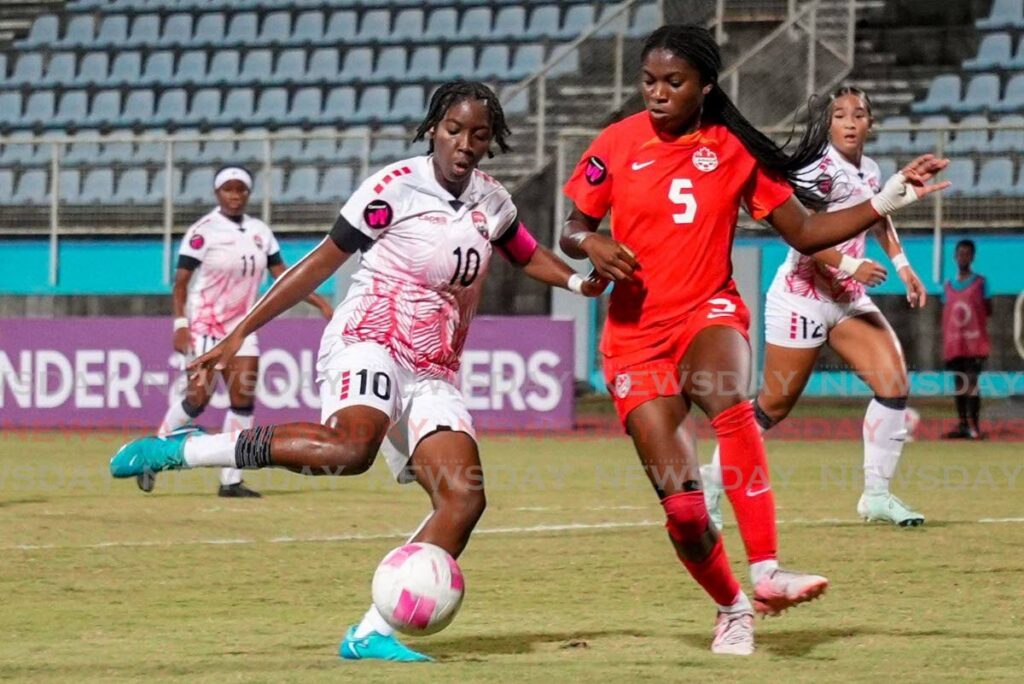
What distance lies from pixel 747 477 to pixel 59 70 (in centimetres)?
2511

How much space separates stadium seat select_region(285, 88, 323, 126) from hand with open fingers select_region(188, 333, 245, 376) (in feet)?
69.2

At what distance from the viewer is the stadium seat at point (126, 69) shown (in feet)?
95.9

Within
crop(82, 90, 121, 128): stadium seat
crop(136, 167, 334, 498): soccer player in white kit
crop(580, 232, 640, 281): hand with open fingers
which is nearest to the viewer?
crop(580, 232, 640, 281): hand with open fingers

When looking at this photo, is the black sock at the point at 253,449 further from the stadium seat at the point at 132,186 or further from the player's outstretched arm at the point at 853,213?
the stadium seat at the point at 132,186

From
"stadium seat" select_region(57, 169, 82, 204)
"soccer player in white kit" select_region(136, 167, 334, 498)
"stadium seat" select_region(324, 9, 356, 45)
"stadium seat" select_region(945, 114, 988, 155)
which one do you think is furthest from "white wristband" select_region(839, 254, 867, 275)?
"stadium seat" select_region(324, 9, 356, 45)

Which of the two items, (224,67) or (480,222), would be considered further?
(224,67)

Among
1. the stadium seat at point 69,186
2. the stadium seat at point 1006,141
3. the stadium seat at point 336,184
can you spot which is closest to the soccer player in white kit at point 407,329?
the stadium seat at point 1006,141

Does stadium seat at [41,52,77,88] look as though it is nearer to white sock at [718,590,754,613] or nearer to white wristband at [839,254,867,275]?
white wristband at [839,254,867,275]

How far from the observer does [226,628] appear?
7.16m

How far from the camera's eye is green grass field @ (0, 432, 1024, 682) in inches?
246

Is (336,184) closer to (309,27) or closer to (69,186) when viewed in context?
(69,186)

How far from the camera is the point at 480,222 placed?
6.84 metres

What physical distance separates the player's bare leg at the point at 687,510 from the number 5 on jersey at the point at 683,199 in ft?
2.19

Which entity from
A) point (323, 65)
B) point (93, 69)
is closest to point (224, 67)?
point (323, 65)
